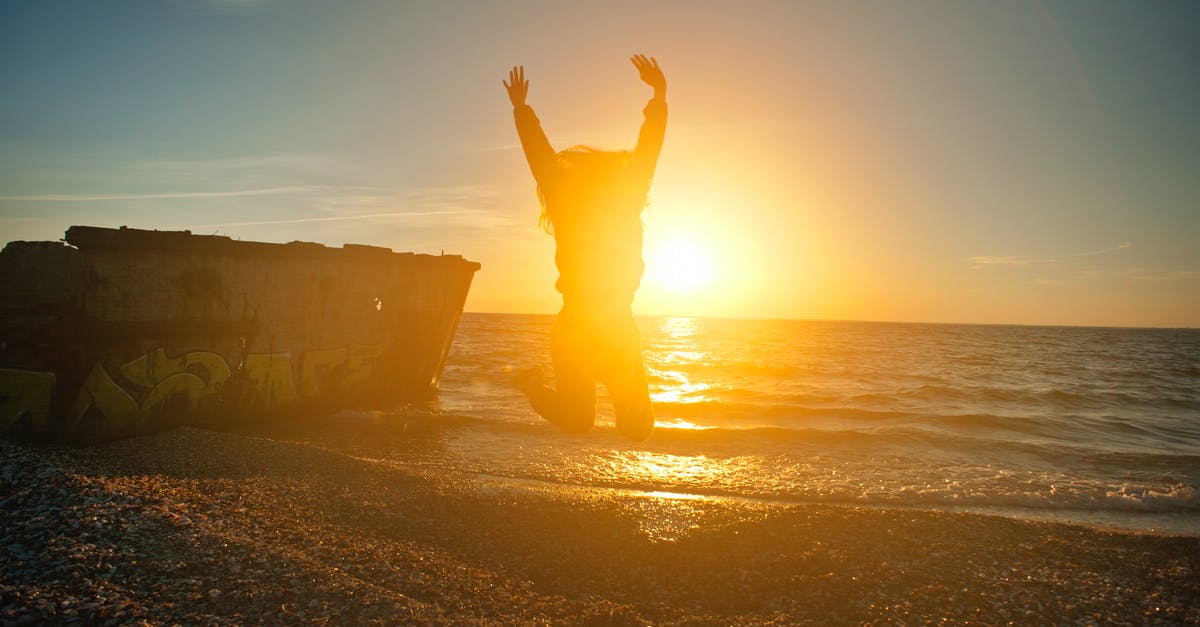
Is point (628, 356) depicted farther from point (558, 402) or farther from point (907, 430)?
point (907, 430)

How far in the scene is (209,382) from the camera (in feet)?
29.4

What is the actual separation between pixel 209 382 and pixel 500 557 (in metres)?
6.46

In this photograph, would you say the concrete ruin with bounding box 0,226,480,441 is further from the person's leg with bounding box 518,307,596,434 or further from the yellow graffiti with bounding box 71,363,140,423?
the person's leg with bounding box 518,307,596,434

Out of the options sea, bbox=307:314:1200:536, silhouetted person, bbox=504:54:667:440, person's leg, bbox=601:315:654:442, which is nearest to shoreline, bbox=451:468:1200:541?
sea, bbox=307:314:1200:536

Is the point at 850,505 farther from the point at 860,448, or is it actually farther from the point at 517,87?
the point at 517,87

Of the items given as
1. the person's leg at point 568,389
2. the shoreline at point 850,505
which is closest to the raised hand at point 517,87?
the person's leg at point 568,389

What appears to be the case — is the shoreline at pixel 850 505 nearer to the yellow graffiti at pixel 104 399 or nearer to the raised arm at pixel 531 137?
the yellow graffiti at pixel 104 399

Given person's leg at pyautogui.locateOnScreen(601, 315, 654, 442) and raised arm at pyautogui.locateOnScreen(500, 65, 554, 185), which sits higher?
raised arm at pyautogui.locateOnScreen(500, 65, 554, 185)

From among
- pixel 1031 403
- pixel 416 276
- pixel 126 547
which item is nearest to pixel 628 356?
pixel 126 547

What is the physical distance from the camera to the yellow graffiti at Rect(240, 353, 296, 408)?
31.0ft

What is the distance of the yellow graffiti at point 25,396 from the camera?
23.4 ft

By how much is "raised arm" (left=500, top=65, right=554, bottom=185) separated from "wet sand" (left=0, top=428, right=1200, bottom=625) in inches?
116

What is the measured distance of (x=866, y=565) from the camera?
5.13 m

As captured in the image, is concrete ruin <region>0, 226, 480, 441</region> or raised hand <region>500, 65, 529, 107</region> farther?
concrete ruin <region>0, 226, 480, 441</region>
